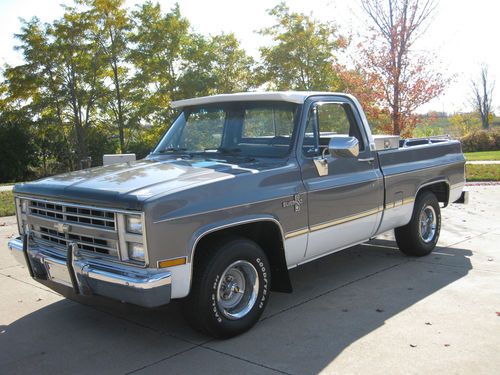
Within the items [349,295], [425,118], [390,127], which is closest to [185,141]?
[349,295]

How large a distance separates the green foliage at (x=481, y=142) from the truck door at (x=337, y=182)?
30.5 metres

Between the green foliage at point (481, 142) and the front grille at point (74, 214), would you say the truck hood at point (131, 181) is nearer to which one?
the front grille at point (74, 214)

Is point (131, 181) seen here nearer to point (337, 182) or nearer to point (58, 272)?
point (58, 272)

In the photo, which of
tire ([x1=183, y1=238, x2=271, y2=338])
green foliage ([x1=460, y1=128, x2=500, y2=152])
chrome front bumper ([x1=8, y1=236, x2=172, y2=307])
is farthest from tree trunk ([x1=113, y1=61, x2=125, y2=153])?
green foliage ([x1=460, y1=128, x2=500, y2=152])

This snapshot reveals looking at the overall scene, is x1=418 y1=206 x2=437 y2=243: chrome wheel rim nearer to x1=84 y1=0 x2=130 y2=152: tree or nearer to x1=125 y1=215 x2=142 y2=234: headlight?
x1=125 y1=215 x2=142 y2=234: headlight

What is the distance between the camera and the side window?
16.7 feet

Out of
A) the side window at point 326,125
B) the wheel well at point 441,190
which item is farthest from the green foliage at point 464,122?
the side window at point 326,125

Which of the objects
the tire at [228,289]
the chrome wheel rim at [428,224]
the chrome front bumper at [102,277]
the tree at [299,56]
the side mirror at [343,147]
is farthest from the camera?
the tree at [299,56]

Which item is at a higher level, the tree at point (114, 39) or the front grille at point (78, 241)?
the tree at point (114, 39)

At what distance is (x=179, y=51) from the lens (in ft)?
72.6

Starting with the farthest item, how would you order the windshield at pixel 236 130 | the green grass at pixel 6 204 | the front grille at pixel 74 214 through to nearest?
1. the green grass at pixel 6 204
2. the windshield at pixel 236 130
3. the front grille at pixel 74 214

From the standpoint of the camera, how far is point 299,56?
21875mm

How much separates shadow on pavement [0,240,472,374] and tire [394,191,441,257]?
0.60 m

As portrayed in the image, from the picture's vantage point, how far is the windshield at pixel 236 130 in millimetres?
5027
